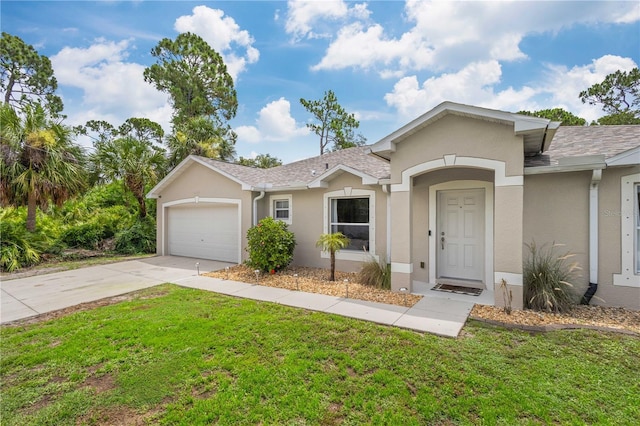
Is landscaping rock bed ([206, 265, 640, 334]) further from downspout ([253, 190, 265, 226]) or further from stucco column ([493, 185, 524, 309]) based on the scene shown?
downspout ([253, 190, 265, 226])

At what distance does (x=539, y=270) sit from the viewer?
621 cm

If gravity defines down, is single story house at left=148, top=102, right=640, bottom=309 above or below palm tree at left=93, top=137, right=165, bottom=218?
below

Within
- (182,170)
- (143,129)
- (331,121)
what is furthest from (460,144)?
(143,129)

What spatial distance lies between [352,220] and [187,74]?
2345 cm

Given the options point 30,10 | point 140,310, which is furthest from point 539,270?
point 30,10

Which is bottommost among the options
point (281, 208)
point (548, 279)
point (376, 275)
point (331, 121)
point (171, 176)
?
point (376, 275)

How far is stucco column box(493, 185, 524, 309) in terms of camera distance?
5.86m

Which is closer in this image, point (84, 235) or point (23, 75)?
point (84, 235)

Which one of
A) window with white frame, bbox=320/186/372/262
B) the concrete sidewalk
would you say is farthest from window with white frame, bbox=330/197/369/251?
the concrete sidewalk

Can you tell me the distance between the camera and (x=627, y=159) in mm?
5680

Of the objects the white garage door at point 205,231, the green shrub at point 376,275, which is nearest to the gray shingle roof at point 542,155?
the white garage door at point 205,231

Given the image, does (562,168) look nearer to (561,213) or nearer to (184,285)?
(561,213)

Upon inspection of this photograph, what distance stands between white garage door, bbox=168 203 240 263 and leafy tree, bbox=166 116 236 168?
20.1 ft

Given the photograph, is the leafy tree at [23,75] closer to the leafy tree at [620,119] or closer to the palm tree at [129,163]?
the palm tree at [129,163]
